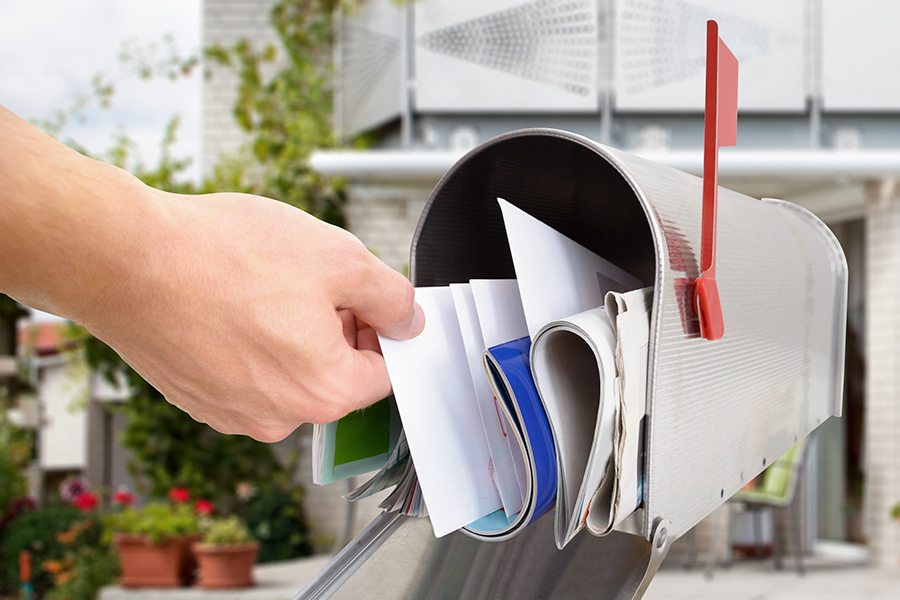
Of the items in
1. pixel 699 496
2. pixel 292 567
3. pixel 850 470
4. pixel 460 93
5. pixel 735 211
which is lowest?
pixel 292 567

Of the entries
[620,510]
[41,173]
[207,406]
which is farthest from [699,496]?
[41,173]

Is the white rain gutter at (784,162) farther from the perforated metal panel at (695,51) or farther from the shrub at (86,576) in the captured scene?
the shrub at (86,576)

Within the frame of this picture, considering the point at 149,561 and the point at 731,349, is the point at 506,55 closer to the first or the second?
the point at 149,561

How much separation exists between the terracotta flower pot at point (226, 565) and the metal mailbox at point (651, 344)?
480cm

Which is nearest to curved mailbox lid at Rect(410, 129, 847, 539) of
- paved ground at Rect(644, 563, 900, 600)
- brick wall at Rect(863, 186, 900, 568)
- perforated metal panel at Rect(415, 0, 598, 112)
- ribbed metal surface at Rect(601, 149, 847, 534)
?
ribbed metal surface at Rect(601, 149, 847, 534)

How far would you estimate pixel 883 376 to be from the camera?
6.07 meters

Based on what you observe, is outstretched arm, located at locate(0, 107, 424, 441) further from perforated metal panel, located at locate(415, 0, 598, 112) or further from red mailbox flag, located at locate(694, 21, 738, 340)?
perforated metal panel, located at locate(415, 0, 598, 112)

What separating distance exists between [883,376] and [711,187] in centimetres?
585

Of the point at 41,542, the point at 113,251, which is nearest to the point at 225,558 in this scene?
the point at 41,542

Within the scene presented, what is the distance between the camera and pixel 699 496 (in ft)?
2.61

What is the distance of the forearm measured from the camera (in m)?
0.62

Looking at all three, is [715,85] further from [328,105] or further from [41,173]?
[328,105]

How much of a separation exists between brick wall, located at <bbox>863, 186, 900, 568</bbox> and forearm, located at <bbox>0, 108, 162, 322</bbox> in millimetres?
6094

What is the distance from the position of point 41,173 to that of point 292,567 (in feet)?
19.4
